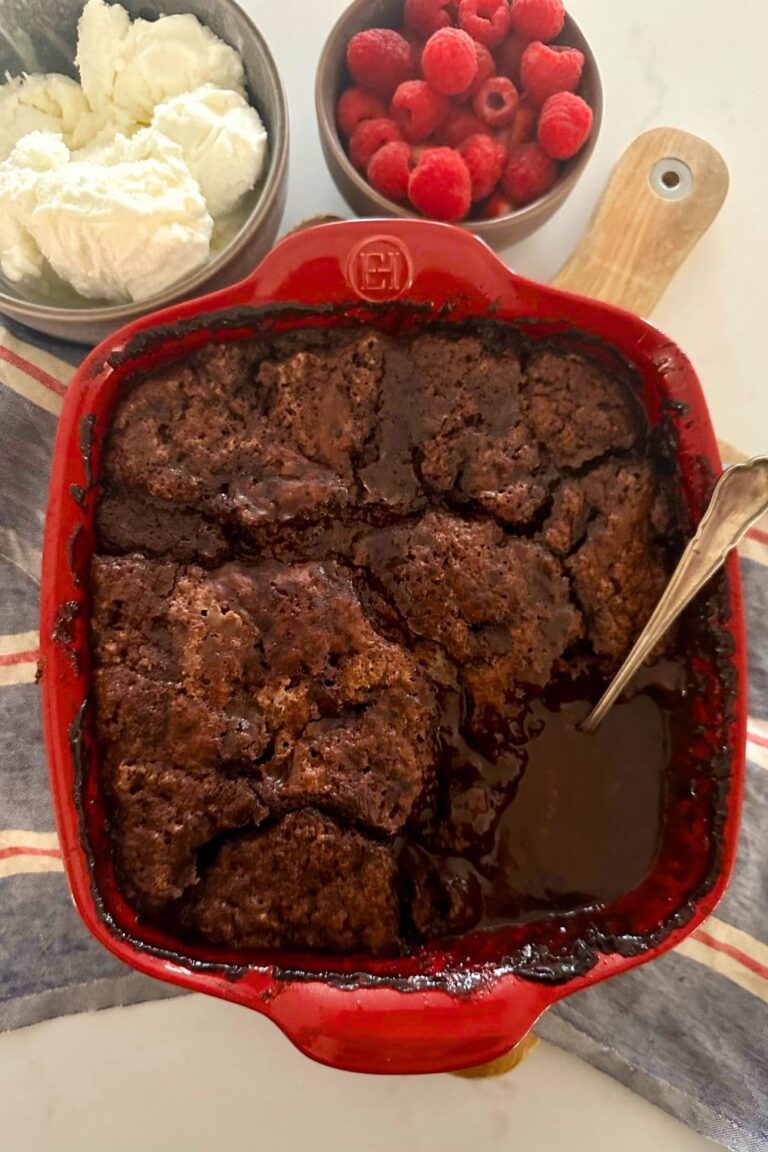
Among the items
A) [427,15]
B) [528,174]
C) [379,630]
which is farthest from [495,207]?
[379,630]

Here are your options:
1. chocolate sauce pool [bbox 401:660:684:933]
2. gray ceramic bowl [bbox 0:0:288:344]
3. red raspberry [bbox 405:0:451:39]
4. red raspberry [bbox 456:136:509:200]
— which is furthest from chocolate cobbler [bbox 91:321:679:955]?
red raspberry [bbox 405:0:451:39]

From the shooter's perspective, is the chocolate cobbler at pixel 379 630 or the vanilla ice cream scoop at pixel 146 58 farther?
the vanilla ice cream scoop at pixel 146 58

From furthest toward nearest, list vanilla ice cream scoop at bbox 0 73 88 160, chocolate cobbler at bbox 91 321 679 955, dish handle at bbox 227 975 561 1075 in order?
vanilla ice cream scoop at bbox 0 73 88 160 < chocolate cobbler at bbox 91 321 679 955 < dish handle at bbox 227 975 561 1075

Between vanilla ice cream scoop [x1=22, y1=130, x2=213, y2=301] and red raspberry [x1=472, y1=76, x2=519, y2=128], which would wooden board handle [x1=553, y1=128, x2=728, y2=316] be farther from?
vanilla ice cream scoop [x1=22, y1=130, x2=213, y2=301]

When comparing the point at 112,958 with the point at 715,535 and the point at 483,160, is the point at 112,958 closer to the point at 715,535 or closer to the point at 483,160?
the point at 715,535

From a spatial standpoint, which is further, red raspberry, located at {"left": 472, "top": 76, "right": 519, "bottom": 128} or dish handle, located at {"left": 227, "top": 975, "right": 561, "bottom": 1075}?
red raspberry, located at {"left": 472, "top": 76, "right": 519, "bottom": 128}

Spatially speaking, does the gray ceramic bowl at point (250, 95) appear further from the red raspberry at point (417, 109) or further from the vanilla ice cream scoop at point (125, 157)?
the red raspberry at point (417, 109)

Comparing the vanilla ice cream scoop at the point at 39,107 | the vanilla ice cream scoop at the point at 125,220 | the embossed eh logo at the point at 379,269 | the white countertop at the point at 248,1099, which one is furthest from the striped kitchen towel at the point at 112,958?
the embossed eh logo at the point at 379,269

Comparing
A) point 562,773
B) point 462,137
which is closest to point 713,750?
point 562,773
